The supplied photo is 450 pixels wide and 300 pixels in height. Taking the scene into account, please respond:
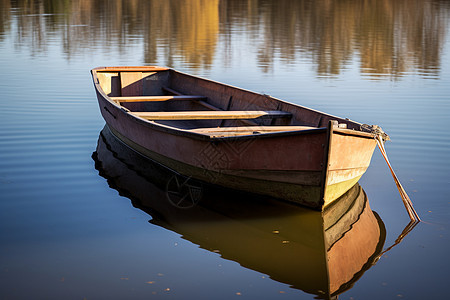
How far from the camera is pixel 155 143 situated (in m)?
7.23

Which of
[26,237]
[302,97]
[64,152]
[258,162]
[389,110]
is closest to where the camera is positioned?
[26,237]

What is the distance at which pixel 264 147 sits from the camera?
5871 mm

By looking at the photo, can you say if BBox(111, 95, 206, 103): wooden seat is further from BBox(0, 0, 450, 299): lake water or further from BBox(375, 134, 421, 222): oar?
BBox(375, 134, 421, 222): oar

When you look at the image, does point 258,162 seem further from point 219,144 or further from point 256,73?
point 256,73

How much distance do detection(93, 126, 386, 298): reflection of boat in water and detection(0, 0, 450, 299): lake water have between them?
0.02 metres

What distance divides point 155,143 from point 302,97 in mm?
5342

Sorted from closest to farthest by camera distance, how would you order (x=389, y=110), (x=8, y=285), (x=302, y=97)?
(x=8, y=285) → (x=389, y=110) → (x=302, y=97)

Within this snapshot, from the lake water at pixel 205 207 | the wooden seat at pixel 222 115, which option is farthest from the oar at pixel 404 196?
the wooden seat at pixel 222 115

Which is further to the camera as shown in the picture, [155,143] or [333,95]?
[333,95]

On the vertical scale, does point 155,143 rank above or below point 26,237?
above

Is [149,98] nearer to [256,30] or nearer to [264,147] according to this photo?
[264,147]

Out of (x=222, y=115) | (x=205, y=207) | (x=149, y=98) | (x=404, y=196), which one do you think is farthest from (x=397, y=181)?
(x=149, y=98)

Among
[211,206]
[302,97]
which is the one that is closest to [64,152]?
[211,206]

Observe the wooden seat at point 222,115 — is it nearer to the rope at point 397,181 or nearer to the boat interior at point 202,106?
the boat interior at point 202,106
